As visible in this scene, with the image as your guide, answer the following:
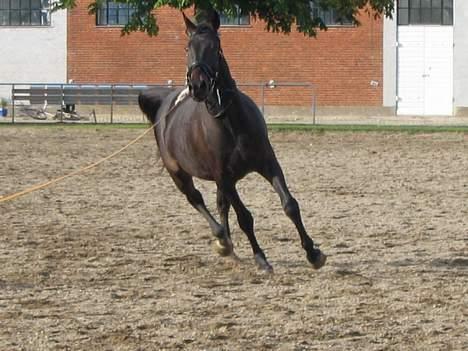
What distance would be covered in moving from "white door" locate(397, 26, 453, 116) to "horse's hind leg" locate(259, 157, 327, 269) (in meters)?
34.5

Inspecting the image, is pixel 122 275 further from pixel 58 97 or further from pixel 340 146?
pixel 58 97

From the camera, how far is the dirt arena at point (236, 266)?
883 cm

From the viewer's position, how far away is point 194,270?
39.2 ft

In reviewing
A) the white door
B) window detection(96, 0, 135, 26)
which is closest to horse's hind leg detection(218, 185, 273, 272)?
the white door

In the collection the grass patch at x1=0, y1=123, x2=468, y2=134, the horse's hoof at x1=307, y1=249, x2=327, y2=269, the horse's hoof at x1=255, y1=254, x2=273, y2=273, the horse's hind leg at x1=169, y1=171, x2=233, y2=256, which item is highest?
the horse's hind leg at x1=169, y1=171, x2=233, y2=256

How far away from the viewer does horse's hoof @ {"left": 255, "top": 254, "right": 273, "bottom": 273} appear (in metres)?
11.7

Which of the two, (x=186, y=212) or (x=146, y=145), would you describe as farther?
(x=146, y=145)

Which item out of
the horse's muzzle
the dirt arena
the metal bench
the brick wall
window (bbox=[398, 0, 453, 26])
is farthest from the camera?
window (bbox=[398, 0, 453, 26])

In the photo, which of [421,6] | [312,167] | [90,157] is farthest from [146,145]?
[421,6]

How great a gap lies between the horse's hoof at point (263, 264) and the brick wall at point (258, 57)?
110ft

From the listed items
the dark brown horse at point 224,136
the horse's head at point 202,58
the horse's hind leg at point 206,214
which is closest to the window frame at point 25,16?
the horse's hind leg at point 206,214

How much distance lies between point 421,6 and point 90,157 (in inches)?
920

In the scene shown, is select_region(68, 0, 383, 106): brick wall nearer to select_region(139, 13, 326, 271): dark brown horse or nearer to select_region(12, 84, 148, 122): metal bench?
select_region(12, 84, 148, 122): metal bench

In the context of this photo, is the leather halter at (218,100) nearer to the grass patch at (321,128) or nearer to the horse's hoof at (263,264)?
the horse's hoof at (263,264)
